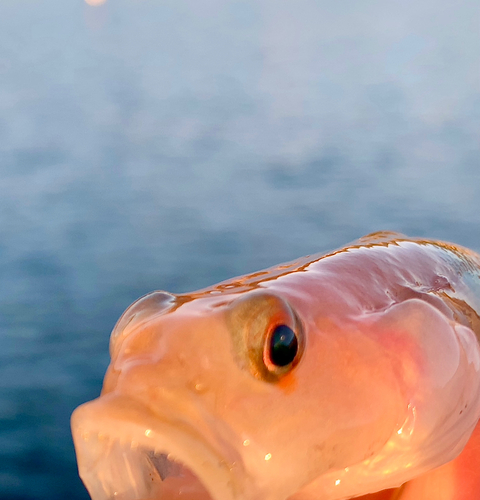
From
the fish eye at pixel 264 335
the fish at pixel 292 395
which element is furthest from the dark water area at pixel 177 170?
the fish eye at pixel 264 335

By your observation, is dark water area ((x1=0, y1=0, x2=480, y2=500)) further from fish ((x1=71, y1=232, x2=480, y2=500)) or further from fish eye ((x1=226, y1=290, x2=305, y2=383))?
fish eye ((x1=226, y1=290, x2=305, y2=383))

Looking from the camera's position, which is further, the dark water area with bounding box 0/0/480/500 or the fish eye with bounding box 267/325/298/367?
the dark water area with bounding box 0/0/480/500

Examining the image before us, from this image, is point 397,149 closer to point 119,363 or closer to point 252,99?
point 252,99

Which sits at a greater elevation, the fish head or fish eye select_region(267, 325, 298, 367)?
fish eye select_region(267, 325, 298, 367)

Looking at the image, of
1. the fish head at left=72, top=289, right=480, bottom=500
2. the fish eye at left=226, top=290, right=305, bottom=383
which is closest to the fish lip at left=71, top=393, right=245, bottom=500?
the fish head at left=72, top=289, right=480, bottom=500

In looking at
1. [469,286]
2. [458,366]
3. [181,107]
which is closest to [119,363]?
[458,366]

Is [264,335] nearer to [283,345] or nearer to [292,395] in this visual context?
[283,345]

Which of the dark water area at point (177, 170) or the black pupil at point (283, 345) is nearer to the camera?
the black pupil at point (283, 345)

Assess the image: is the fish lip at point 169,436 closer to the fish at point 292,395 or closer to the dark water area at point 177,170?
the fish at point 292,395
